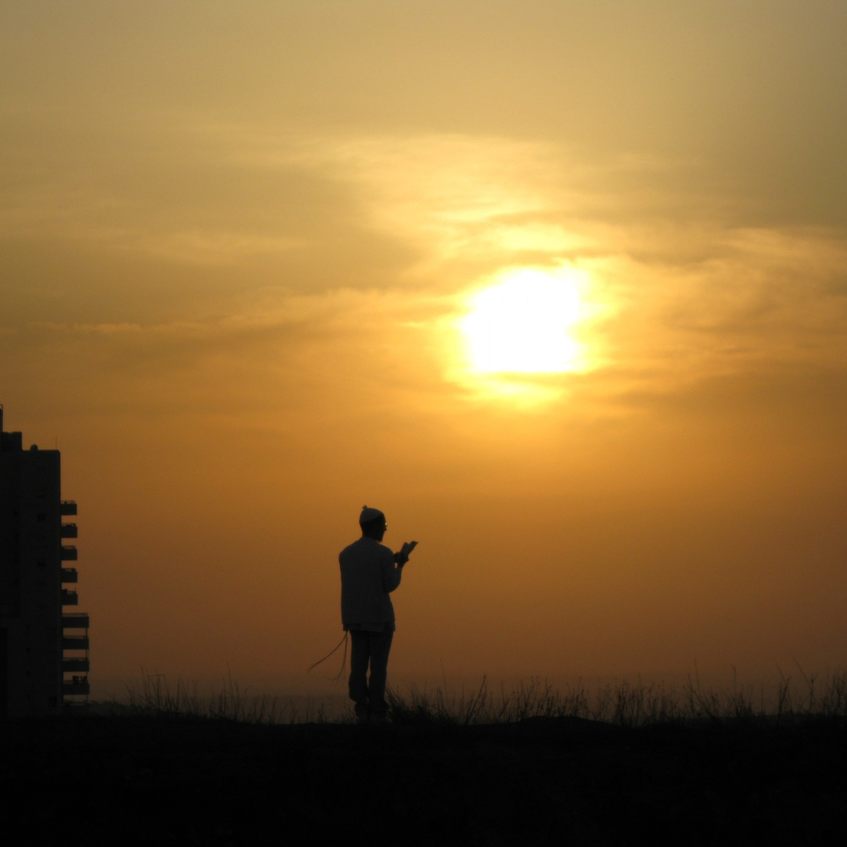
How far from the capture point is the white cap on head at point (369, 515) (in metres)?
12.3

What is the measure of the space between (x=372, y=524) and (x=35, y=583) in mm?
73530

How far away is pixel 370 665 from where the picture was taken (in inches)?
482

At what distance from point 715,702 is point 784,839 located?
11.8 ft

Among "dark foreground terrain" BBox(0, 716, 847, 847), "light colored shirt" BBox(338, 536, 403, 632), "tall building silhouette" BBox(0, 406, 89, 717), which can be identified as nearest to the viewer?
"dark foreground terrain" BBox(0, 716, 847, 847)

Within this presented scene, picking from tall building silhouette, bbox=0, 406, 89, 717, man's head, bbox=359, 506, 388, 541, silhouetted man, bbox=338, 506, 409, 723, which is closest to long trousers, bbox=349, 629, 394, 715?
silhouetted man, bbox=338, 506, 409, 723

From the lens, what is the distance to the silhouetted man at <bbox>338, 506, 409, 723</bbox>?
1209 cm

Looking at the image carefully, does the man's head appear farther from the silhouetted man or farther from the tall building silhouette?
the tall building silhouette

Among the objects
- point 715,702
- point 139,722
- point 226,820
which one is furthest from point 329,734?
point 715,702

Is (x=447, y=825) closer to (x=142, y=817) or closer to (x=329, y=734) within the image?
(x=329, y=734)

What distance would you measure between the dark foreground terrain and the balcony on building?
237 ft

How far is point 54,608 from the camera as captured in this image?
262 feet

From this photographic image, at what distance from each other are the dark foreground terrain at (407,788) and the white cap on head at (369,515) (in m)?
2.35

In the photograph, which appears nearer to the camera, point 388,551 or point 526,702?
point 388,551

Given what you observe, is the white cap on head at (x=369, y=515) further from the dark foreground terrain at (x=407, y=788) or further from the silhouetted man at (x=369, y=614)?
the dark foreground terrain at (x=407, y=788)
